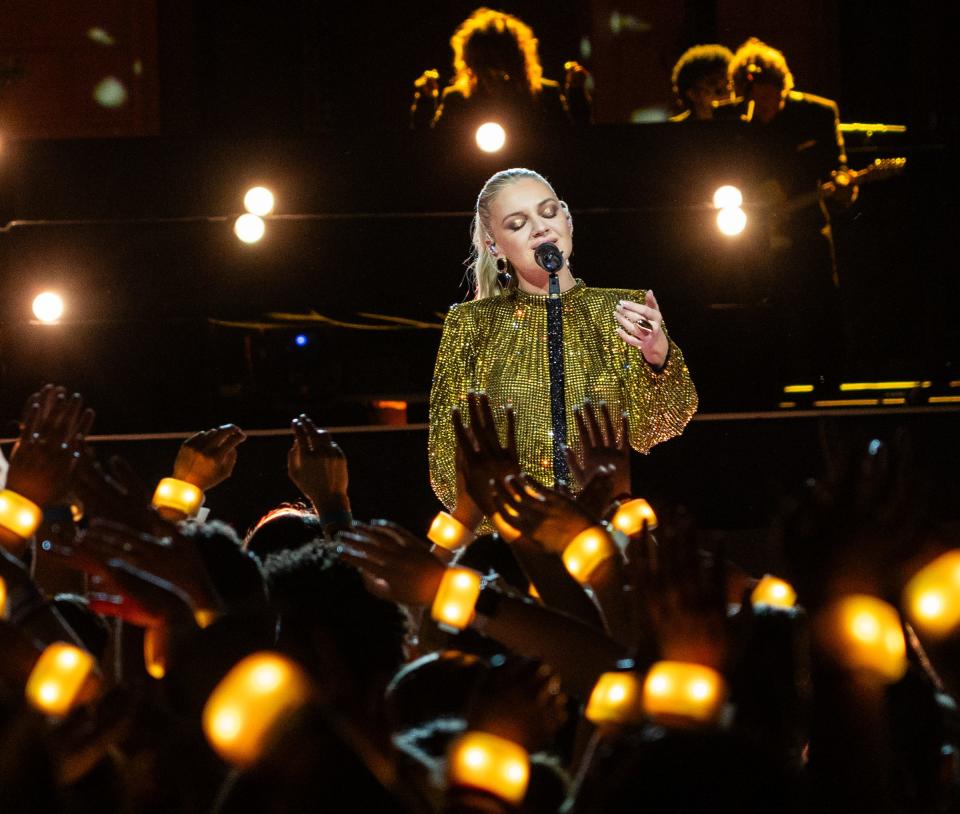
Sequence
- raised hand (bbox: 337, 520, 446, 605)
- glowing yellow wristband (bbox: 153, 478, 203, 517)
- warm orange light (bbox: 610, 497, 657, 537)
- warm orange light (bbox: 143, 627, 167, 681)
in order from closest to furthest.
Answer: warm orange light (bbox: 143, 627, 167, 681), raised hand (bbox: 337, 520, 446, 605), warm orange light (bbox: 610, 497, 657, 537), glowing yellow wristband (bbox: 153, 478, 203, 517)

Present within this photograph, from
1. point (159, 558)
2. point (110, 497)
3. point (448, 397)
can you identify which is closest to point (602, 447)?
point (110, 497)

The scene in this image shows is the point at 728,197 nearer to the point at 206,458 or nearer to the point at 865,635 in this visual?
the point at 206,458

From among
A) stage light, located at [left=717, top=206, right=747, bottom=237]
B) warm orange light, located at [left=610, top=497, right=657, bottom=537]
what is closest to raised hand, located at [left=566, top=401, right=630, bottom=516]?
warm orange light, located at [left=610, top=497, right=657, bottom=537]

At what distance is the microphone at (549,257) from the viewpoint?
323 centimetres

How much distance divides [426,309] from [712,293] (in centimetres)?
107

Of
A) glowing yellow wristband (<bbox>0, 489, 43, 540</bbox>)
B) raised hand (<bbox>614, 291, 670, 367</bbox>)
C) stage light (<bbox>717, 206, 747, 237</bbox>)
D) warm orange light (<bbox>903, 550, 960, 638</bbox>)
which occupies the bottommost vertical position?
warm orange light (<bbox>903, 550, 960, 638</bbox>)

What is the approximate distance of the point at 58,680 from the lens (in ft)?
4.44

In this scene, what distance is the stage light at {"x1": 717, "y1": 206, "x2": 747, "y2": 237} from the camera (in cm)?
489

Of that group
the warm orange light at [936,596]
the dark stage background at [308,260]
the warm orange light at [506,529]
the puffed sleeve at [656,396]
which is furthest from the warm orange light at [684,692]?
the dark stage background at [308,260]

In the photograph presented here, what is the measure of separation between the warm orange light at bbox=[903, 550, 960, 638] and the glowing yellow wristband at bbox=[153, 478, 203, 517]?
56.3 inches

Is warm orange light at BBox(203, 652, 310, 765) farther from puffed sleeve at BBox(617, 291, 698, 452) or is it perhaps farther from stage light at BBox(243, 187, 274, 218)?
stage light at BBox(243, 187, 274, 218)

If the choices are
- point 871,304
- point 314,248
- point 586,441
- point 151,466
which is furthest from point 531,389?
point 871,304

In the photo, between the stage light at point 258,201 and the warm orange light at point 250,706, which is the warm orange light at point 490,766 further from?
the stage light at point 258,201

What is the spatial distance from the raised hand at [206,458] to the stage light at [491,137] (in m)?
2.57
